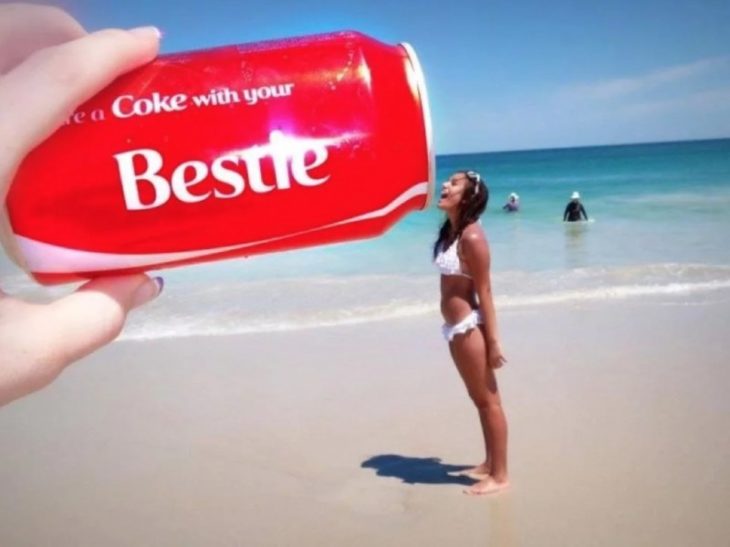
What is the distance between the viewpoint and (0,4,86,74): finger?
3.95 ft

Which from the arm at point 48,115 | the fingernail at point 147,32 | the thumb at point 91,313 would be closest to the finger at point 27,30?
the arm at point 48,115

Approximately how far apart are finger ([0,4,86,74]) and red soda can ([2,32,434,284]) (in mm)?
115

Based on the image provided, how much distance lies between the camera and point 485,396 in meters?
3.19

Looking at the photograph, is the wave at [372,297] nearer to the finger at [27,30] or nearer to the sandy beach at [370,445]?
the sandy beach at [370,445]

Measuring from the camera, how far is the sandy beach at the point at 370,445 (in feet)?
10.3

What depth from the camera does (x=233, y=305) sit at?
25.2ft

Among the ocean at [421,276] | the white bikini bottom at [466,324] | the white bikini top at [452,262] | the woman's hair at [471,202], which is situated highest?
→ the woman's hair at [471,202]

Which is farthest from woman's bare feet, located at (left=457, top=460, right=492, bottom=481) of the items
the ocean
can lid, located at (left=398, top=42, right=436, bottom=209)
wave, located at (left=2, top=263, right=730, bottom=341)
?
the ocean

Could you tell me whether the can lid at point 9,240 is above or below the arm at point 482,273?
above

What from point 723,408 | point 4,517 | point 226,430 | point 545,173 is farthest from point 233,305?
point 545,173

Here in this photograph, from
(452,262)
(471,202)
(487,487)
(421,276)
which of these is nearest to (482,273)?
(452,262)

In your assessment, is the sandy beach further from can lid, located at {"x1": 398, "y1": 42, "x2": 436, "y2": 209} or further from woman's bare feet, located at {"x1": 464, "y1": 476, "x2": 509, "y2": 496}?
can lid, located at {"x1": 398, "y1": 42, "x2": 436, "y2": 209}

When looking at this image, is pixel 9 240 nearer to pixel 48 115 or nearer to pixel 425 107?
pixel 48 115

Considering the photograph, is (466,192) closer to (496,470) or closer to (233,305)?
(496,470)
